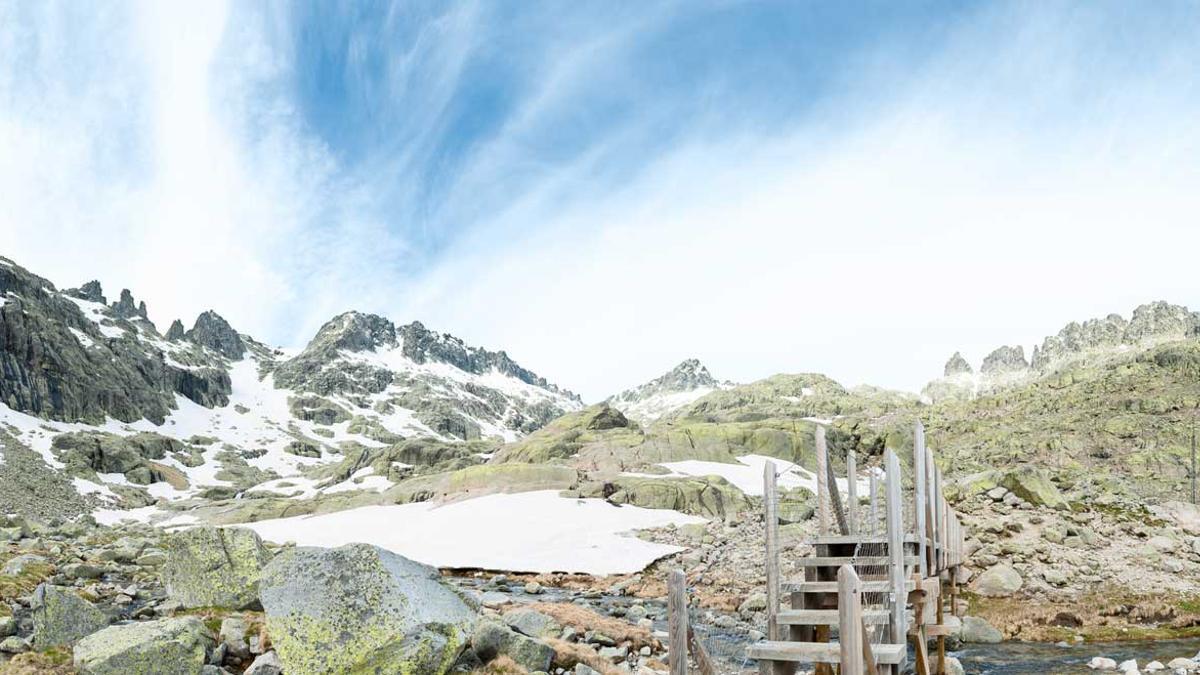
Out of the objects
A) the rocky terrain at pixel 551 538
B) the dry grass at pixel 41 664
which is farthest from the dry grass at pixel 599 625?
the dry grass at pixel 41 664

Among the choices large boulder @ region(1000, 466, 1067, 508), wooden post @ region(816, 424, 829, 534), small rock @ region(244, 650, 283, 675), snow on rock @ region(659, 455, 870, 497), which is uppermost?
snow on rock @ region(659, 455, 870, 497)

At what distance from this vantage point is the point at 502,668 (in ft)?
50.4

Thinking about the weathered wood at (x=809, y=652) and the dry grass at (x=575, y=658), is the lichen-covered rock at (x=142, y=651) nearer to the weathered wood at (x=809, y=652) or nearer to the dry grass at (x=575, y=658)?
the dry grass at (x=575, y=658)

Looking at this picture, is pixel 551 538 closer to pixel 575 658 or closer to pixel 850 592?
pixel 575 658

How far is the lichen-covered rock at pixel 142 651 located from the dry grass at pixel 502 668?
5481 mm

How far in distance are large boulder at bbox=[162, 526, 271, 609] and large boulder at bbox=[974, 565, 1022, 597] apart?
96.5 feet

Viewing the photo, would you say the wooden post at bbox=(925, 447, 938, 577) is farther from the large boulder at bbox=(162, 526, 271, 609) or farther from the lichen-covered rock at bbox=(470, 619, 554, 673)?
the large boulder at bbox=(162, 526, 271, 609)

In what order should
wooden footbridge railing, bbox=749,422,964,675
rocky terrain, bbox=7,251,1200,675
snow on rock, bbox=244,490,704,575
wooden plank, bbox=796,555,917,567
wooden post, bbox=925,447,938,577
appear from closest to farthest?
A: wooden footbridge railing, bbox=749,422,964,675, wooden plank, bbox=796,555,917,567, rocky terrain, bbox=7,251,1200,675, wooden post, bbox=925,447,938,577, snow on rock, bbox=244,490,704,575

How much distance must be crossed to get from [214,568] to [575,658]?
33.1ft

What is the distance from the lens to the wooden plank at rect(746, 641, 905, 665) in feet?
30.4

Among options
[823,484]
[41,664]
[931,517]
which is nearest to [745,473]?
[931,517]

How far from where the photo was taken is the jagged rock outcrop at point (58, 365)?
148875 mm

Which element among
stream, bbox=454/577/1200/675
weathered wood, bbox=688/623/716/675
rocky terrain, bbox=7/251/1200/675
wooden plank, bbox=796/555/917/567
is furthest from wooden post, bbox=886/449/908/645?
rocky terrain, bbox=7/251/1200/675

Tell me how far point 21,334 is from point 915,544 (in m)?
188
